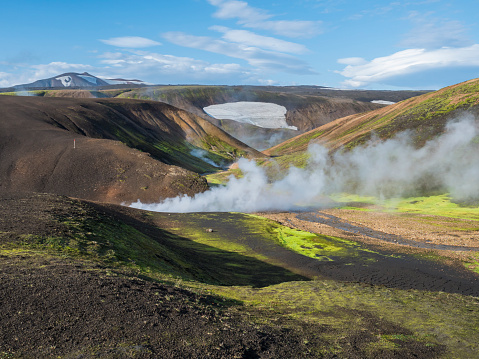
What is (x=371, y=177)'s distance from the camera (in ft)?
275

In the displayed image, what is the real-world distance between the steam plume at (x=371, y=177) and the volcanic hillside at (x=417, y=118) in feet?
10.5

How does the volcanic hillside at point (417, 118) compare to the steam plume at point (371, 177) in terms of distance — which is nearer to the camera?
the steam plume at point (371, 177)

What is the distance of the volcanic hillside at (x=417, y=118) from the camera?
296 ft

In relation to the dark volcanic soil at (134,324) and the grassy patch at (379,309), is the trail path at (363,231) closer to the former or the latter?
the grassy patch at (379,309)

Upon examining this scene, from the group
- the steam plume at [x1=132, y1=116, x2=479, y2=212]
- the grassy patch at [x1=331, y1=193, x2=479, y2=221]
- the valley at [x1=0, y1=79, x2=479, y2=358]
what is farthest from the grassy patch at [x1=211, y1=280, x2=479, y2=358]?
the grassy patch at [x1=331, y1=193, x2=479, y2=221]

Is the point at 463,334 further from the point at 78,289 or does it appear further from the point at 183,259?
the point at 183,259

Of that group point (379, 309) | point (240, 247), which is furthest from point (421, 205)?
point (379, 309)

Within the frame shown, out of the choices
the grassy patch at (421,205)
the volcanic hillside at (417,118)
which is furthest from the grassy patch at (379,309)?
the volcanic hillside at (417,118)

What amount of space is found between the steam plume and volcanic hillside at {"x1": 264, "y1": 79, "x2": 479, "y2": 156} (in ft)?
10.5

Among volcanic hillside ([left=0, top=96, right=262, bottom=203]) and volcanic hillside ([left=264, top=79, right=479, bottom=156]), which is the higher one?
volcanic hillside ([left=264, top=79, right=479, bottom=156])

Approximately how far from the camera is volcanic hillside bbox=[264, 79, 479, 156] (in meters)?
90.3

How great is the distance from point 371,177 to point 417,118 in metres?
26.0

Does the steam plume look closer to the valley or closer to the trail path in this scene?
the valley

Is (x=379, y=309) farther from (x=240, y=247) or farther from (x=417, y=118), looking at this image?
(x=417, y=118)
